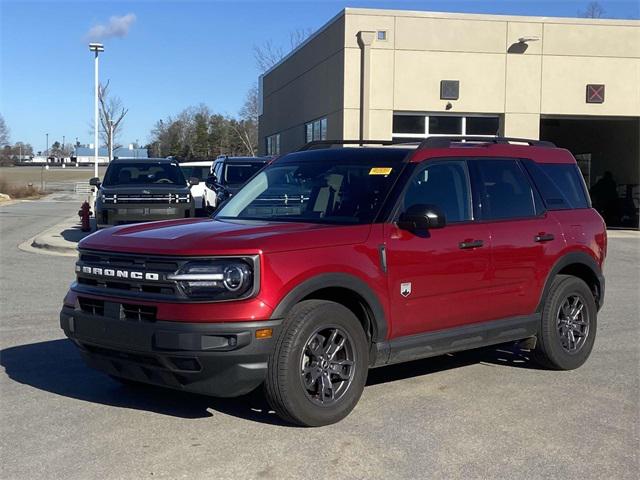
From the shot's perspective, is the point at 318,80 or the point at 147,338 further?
the point at 318,80

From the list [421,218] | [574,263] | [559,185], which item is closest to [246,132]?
[559,185]

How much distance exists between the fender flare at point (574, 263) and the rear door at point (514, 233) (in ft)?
0.25

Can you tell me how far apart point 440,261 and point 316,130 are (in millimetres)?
21693

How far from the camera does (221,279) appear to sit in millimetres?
4695

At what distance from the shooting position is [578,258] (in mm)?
6859

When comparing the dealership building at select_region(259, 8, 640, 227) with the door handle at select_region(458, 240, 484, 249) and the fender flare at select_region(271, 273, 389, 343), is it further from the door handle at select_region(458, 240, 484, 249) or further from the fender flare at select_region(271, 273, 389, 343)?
the fender flare at select_region(271, 273, 389, 343)

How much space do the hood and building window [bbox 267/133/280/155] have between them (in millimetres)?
29459

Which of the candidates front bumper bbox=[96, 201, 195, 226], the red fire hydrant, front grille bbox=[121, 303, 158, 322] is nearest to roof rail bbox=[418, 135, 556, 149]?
front grille bbox=[121, 303, 158, 322]

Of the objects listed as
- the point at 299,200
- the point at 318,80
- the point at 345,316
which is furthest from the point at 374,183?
the point at 318,80

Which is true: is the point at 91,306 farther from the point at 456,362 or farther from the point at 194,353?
the point at 456,362

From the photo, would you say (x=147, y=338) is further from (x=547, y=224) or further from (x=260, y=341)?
(x=547, y=224)

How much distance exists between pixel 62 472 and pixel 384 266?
8.09 ft

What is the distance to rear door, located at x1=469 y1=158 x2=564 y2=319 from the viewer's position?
6168 mm

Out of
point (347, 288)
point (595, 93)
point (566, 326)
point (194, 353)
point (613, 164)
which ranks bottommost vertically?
point (566, 326)
